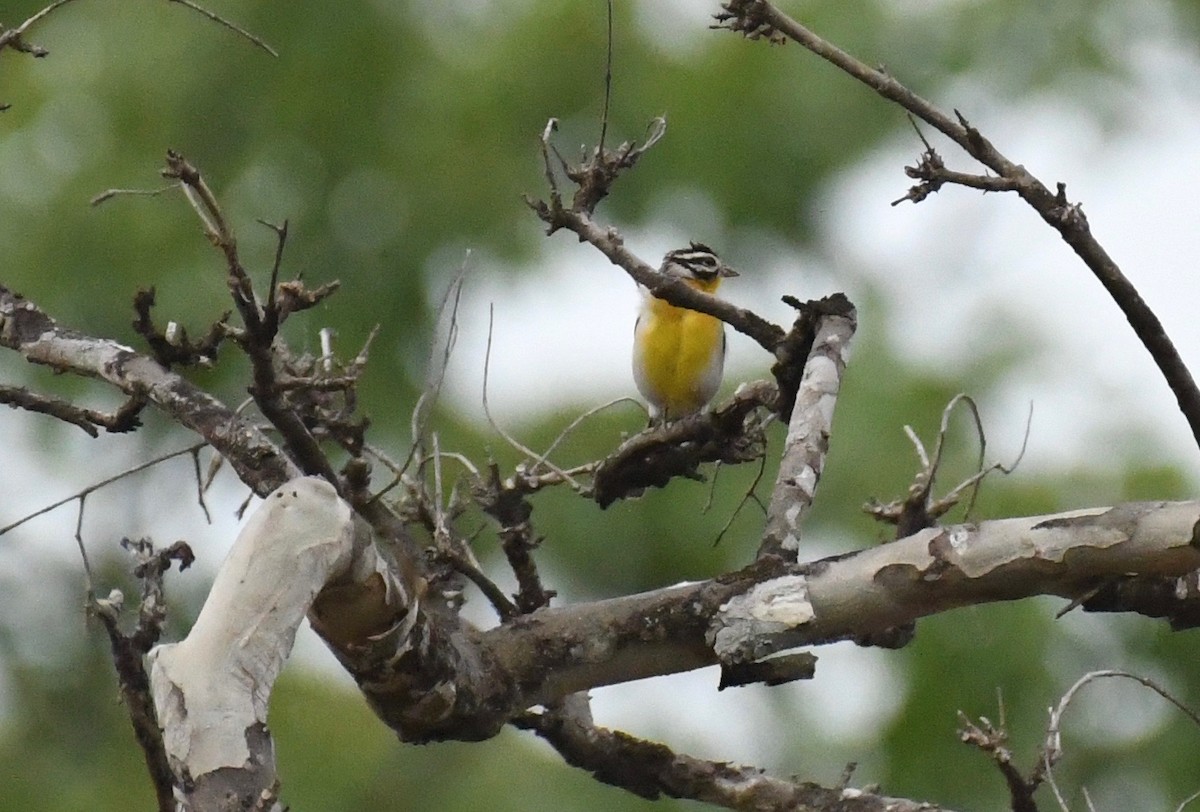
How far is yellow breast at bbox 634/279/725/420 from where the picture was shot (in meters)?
4.05

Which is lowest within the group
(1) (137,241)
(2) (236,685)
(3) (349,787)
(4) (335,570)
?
(2) (236,685)

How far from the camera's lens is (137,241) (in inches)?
219

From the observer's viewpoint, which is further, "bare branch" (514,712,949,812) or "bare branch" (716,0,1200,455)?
"bare branch" (514,712,949,812)

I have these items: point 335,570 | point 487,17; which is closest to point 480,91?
point 487,17

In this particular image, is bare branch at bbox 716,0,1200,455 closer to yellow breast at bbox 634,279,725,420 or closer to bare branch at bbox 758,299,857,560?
bare branch at bbox 758,299,857,560

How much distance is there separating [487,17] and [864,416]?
8.25ft

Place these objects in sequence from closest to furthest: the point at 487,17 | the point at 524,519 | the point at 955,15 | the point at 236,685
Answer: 1. the point at 236,685
2. the point at 524,519
3. the point at 955,15
4. the point at 487,17

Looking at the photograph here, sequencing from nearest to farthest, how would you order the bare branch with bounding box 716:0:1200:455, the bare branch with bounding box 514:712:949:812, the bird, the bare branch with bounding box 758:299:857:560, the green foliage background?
the bare branch with bounding box 716:0:1200:455
the bare branch with bounding box 758:299:857:560
the bare branch with bounding box 514:712:949:812
the bird
the green foliage background

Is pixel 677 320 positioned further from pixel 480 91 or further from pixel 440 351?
pixel 480 91

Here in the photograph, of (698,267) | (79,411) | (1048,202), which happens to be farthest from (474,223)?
(1048,202)

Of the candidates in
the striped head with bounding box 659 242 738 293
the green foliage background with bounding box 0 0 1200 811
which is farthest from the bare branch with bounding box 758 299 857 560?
the green foliage background with bounding box 0 0 1200 811

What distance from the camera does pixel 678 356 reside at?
4.05 meters

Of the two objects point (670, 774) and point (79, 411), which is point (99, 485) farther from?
point (670, 774)

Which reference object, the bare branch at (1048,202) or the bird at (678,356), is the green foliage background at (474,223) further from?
the bare branch at (1048,202)
